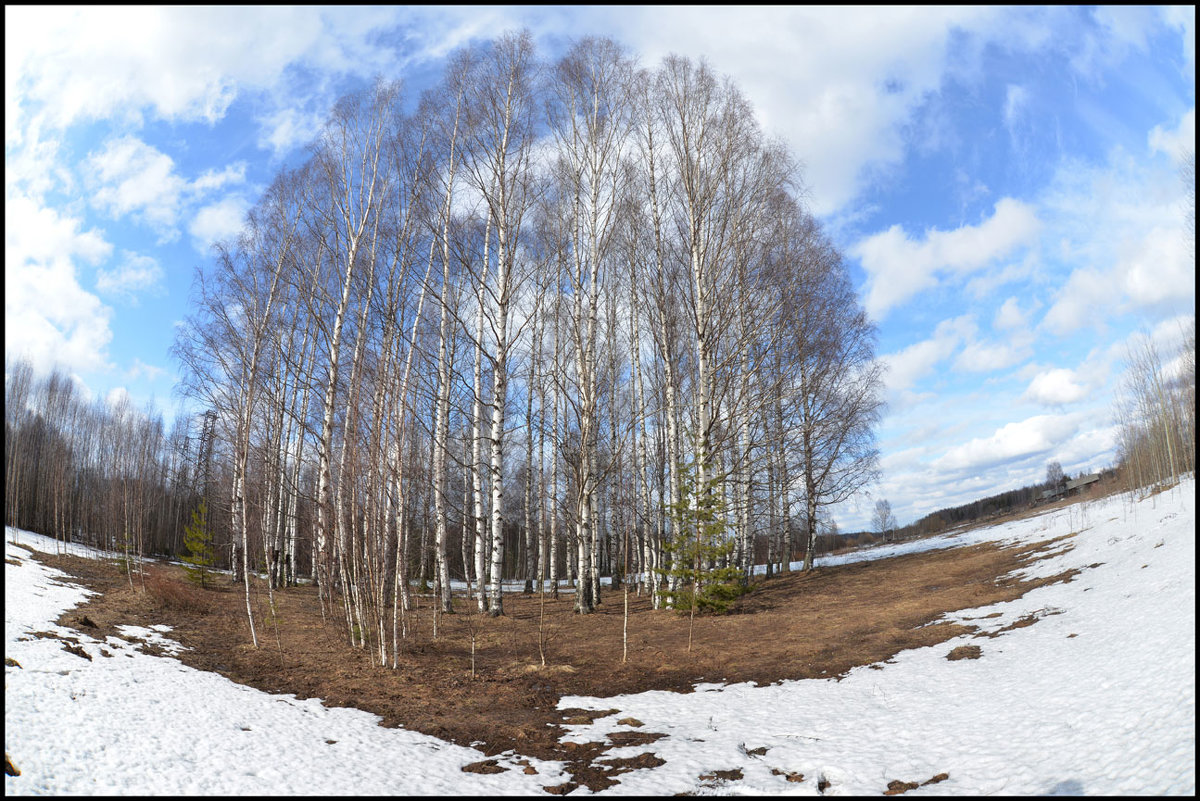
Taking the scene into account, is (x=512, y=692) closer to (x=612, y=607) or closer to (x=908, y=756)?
(x=908, y=756)

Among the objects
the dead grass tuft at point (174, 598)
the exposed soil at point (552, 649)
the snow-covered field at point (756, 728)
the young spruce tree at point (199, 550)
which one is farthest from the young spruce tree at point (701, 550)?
the young spruce tree at point (199, 550)

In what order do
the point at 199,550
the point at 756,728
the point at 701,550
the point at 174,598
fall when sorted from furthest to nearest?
the point at 199,550
the point at 174,598
the point at 701,550
the point at 756,728

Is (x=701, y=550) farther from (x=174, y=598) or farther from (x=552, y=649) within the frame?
(x=174, y=598)

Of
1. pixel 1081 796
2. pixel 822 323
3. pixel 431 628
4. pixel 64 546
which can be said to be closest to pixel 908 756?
pixel 1081 796

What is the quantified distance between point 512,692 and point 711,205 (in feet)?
35.6

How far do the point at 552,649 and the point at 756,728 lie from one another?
4.86 meters

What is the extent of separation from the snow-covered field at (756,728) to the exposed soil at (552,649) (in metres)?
0.35

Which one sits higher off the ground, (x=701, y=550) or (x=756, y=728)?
(x=701, y=550)

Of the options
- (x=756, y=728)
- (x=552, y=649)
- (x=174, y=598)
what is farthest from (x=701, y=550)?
(x=174, y=598)

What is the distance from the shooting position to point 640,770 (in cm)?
466

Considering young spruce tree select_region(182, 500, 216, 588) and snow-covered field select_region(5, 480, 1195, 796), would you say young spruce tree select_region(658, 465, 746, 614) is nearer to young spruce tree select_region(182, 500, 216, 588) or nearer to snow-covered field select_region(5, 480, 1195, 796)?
snow-covered field select_region(5, 480, 1195, 796)

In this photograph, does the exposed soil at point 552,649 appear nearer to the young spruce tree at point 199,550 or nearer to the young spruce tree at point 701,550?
the young spruce tree at point 701,550

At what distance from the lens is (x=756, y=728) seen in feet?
18.4

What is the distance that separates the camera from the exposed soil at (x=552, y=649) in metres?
6.05
